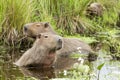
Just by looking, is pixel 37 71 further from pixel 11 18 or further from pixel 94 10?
pixel 94 10

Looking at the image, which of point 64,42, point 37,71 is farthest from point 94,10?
point 37,71

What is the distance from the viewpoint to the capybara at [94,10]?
54.1ft

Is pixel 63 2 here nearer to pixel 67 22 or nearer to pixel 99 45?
pixel 67 22

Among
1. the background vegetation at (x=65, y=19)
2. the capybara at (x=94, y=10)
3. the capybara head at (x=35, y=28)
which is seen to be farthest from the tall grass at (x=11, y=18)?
the capybara at (x=94, y=10)

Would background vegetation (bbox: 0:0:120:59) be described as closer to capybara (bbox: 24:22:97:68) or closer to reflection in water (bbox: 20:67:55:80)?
capybara (bbox: 24:22:97:68)

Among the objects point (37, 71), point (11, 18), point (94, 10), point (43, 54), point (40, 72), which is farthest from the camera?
point (94, 10)

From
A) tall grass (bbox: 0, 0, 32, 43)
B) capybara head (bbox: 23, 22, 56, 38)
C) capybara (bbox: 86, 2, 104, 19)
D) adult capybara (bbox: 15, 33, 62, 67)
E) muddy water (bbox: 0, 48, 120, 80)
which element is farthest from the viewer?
capybara (bbox: 86, 2, 104, 19)

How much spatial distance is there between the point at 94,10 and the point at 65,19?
2.37 m

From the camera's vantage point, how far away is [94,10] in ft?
55.2

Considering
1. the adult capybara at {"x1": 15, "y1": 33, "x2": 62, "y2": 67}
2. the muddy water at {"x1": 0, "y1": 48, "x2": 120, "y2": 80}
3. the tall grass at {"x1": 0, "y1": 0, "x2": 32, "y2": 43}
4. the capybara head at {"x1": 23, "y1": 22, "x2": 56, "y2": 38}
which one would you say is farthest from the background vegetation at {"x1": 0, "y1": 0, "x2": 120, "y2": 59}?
the adult capybara at {"x1": 15, "y1": 33, "x2": 62, "y2": 67}

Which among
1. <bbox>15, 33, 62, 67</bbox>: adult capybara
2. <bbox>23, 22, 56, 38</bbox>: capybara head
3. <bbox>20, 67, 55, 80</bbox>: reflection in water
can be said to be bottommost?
<bbox>20, 67, 55, 80</bbox>: reflection in water

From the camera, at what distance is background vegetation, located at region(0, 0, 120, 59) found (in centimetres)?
1195

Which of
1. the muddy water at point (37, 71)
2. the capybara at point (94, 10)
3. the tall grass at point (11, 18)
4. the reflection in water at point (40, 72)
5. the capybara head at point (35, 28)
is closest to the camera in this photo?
the muddy water at point (37, 71)

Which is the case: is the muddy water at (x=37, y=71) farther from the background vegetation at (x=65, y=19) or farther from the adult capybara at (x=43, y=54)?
the background vegetation at (x=65, y=19)
